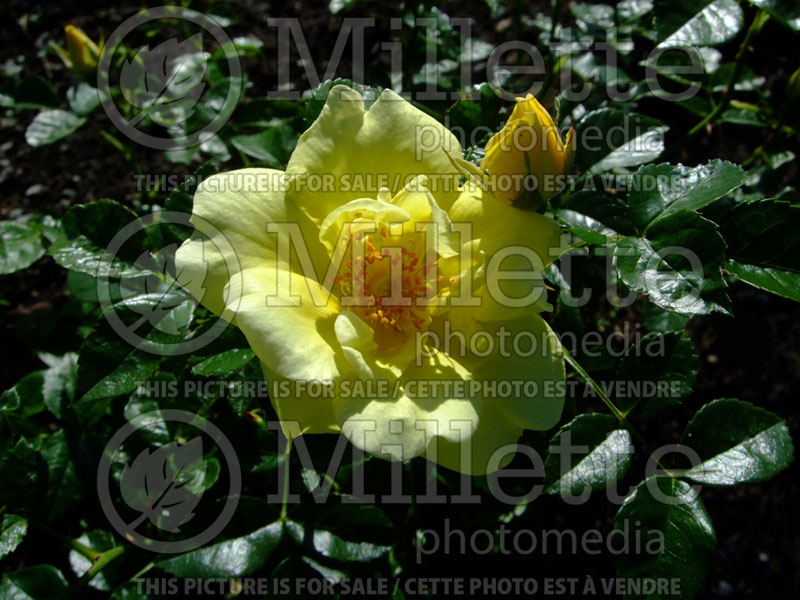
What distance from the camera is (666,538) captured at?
168 centimetres

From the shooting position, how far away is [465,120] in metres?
1.83

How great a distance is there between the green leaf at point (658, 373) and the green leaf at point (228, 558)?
3.77 feet

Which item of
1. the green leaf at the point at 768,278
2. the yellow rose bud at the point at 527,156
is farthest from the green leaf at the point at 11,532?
the green leaf at the point at 768,278

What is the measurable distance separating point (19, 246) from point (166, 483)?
118 centimetres

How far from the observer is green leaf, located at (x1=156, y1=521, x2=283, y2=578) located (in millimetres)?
1818

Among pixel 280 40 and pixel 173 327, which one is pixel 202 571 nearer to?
pixel 173 327

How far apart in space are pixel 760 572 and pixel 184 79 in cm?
346

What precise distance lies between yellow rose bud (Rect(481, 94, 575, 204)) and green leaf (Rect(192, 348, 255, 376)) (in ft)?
2.56

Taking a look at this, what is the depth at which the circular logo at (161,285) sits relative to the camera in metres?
1.47

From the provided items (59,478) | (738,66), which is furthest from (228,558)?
(738,66)

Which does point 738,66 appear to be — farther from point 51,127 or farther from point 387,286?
point 51,127

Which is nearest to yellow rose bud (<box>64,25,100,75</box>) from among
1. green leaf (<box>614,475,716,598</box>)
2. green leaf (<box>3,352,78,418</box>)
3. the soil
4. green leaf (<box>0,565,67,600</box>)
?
the soil

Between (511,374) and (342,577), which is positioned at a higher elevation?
(511,374)

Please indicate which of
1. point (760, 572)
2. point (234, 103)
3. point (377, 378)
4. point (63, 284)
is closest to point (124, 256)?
point (234, 103)
